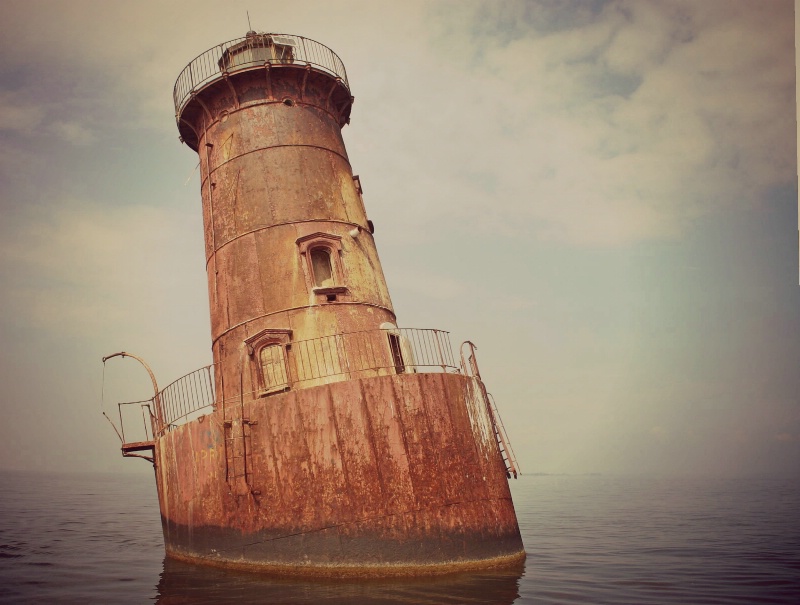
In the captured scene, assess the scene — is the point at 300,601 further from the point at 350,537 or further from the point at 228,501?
the point at 228,501

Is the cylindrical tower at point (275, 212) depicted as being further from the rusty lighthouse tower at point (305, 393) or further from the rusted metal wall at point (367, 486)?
the rusted metal wall at point (367, 486)

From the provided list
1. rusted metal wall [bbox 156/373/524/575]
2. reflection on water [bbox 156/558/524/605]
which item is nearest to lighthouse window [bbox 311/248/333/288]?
rusted metal wall [bbox 156/373/524/575]

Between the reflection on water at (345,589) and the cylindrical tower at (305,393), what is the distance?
376mm

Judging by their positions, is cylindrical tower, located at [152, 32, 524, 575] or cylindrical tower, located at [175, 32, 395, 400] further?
cylindrical tower, located at [175, 32, 395, 400]

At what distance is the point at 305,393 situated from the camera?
1131cm

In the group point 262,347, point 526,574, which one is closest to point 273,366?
point 262,347

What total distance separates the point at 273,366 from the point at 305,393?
231 centimetres

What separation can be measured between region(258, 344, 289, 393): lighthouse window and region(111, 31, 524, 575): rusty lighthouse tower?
0.03 m

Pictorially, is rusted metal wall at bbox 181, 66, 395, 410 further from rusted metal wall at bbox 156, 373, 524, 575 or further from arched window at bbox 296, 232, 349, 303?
rusted metal wall at bbox 156, 373, 524, 575

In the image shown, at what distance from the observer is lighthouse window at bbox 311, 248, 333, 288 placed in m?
14.5

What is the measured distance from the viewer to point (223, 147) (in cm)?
1605

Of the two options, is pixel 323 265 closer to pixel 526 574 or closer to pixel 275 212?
pixel 275 212

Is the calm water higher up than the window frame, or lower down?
lower down

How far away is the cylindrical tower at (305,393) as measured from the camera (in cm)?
1067
